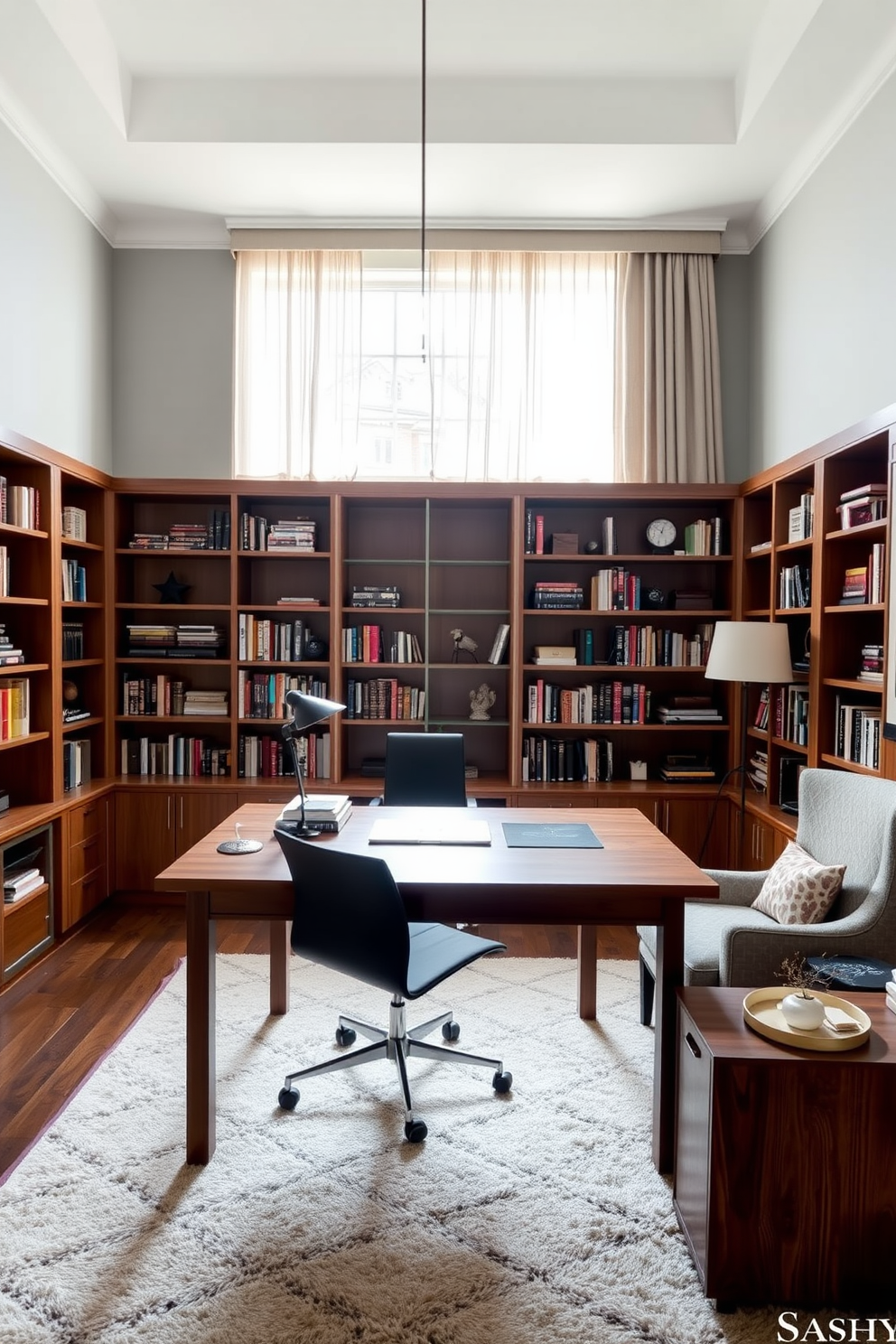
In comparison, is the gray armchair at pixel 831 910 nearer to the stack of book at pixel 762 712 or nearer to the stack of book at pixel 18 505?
the stack of book at pixel 762 712

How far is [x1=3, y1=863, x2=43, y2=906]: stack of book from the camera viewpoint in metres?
3.32

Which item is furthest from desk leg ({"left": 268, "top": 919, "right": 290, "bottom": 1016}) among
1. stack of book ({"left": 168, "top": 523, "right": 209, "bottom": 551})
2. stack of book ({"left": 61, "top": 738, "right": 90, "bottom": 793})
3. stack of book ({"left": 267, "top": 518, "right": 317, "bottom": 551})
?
stack of book ({"left": 168, "top": 523, "right": 209, "bottom": 551})

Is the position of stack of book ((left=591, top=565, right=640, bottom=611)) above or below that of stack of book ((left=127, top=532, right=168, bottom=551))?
below

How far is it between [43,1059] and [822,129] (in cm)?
465

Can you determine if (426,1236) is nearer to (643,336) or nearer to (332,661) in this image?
(332,661)

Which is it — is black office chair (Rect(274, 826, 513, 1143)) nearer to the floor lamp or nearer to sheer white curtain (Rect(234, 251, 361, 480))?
the floor lamp

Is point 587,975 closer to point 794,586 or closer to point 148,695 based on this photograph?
point 794,586

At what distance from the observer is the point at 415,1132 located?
230 centimetres

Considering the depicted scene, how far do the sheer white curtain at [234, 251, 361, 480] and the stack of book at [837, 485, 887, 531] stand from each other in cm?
251

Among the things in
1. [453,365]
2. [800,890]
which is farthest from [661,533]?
[800,890]

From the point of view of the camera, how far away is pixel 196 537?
4406 millimetres

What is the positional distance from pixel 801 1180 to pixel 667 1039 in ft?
1.75

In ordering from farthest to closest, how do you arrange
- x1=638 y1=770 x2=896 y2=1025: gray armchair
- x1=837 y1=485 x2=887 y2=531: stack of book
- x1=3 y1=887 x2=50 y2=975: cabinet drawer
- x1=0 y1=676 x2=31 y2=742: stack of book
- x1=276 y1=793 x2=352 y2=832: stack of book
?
x1=0 y1=676 x2=31 y2=742: stack of book, x1=3 y1=887 x2=50 y2=975: cabinet drawer, x1=837 y1=485 x2=887 y2=531: stack of book, x1=276 y1=793 x2=352 y2=832: stack of book, x1=638 y1=770 x2=896 y2=1025: gray armchair

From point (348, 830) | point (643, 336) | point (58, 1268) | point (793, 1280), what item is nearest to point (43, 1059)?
point (58, 1268)
